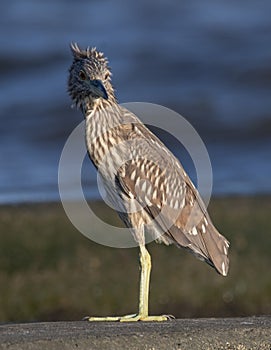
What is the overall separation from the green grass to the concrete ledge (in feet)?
10.9

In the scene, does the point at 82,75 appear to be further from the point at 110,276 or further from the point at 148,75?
the point at 148,75

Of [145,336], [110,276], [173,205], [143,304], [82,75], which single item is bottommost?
[145,336]

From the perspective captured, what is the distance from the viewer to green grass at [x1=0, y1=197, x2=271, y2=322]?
973 cm

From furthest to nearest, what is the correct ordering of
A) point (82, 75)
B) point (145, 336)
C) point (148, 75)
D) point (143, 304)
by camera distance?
point (148, 75), point (82, 75), point (143, 304), point (145, 336)

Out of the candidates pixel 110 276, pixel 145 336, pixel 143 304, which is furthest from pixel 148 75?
pixel 145 336

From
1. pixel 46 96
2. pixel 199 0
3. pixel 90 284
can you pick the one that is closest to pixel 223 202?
pixel 90 284

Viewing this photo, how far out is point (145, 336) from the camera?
5996 millimetres

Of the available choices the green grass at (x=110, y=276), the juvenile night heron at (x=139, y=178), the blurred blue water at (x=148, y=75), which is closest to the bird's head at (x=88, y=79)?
the juvenile night heron at (x=139, y=178)

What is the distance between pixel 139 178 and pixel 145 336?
1.41m

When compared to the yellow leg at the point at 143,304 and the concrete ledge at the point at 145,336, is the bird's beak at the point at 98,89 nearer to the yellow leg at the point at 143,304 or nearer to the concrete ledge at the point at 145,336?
the yellow leg at the point at 143,304

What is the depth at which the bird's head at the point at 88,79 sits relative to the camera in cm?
719

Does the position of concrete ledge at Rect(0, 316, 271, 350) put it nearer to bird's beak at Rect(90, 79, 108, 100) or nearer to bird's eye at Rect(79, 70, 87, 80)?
bird's beak at Rect(90, 79, 108, 100)

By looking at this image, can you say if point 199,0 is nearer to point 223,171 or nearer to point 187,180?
point 223,171

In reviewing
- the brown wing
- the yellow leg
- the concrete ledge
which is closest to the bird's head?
the brown wing
